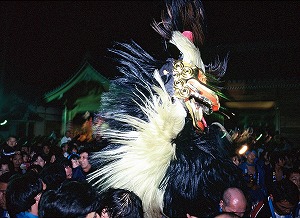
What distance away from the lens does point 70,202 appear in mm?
1963

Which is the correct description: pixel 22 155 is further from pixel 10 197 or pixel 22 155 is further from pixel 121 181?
pixel 121 181

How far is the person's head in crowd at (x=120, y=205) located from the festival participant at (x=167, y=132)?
0.78 ft

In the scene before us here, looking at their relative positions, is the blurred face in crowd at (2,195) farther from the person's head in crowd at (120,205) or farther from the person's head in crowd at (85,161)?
the person's head in crowd at (120,205)

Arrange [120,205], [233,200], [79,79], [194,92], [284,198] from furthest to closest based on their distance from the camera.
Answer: [79,79] → [284,198] → [194,92] → [233,200] → [120,205]

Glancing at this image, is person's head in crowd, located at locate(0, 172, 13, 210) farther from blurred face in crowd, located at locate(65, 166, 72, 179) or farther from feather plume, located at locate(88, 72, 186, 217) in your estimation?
feather plume, located at locate(88, 72, 186, 217)

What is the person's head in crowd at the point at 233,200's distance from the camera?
2.38 meters

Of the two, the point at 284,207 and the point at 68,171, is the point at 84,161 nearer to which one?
the point at 68,171

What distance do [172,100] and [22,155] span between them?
466cm

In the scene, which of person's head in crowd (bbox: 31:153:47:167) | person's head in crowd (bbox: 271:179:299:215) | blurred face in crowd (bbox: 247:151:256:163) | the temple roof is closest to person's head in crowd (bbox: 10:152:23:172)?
person's head in crowd (bbox: 31:153:47:167)

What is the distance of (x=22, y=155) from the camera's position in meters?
6.27

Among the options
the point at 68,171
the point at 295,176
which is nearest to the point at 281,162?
the point at 295,176

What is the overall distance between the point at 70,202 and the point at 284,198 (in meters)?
2.20

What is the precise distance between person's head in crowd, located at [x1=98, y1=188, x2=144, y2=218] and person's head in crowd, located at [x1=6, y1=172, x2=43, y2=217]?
0.68 meters

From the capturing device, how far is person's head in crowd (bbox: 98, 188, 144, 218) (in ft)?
6.75
